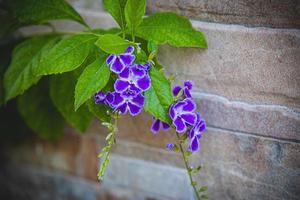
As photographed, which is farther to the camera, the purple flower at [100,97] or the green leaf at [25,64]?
the green leaf at [25,64]

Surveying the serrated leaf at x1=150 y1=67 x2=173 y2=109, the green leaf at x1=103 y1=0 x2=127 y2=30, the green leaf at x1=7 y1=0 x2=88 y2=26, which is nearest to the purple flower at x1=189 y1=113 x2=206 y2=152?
the serrated leaf at x1=150 y1=67 x2=173 y2=109

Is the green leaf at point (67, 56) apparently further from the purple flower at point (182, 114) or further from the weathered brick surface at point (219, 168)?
the weathered brick surface at point (219, 168)

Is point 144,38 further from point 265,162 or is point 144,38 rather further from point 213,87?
point 265,162

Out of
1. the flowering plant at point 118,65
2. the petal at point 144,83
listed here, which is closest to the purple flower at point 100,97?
the flowering plant at point 118,65

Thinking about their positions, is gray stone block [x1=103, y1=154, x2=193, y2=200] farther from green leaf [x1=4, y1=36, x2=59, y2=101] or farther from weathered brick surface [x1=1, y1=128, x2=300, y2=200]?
green leaf [x1=4, y1=36, x2=59, y2=101]

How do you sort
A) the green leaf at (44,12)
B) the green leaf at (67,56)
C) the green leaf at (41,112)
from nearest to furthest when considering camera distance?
the green leaf at (67,56), the green leaf at (44,12), the green leaf at (41,112)

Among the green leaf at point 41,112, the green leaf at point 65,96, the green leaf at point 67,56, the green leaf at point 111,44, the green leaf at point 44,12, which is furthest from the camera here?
the green leaf at point 41,112

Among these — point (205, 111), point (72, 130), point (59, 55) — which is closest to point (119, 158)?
point (72, 130)

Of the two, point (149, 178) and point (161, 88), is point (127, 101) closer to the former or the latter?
point (161, 88)
